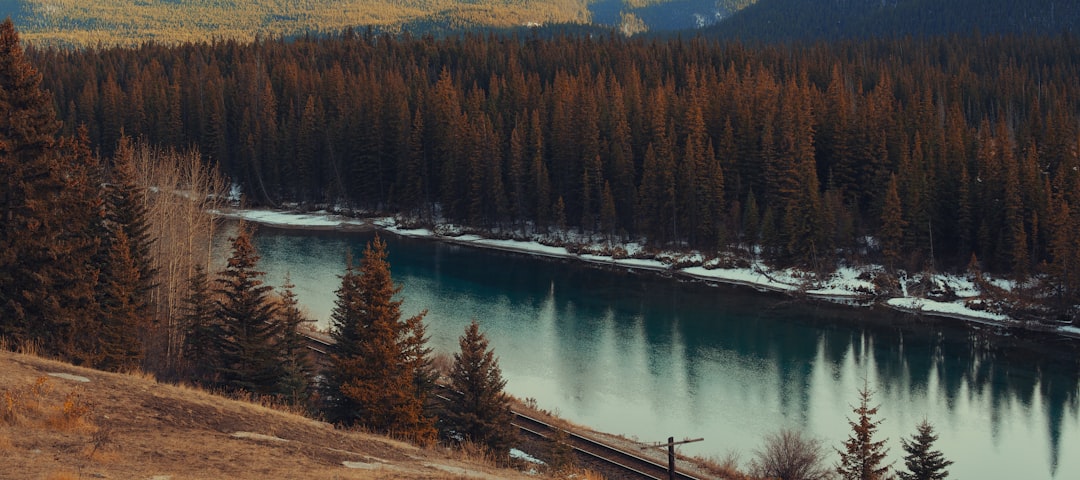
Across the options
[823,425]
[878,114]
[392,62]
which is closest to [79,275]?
[823,425]

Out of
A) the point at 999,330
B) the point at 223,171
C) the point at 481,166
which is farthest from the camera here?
the point at 223,171

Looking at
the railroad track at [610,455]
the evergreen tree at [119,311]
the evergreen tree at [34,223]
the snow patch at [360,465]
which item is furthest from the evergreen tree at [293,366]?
the snow patch at [360,465]

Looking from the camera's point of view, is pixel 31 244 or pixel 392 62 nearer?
pixel 31 244

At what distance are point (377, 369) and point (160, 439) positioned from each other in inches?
459

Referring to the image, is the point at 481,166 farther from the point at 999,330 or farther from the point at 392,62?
the point at 392,62

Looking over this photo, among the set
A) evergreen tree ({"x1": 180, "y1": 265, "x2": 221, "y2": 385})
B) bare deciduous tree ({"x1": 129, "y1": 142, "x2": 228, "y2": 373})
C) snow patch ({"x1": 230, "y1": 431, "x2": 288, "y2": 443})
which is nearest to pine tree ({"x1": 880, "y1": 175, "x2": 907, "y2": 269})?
bare deciduous tree ({"x1": 129, "y1": 142, "x2": 228, "y2": 373})

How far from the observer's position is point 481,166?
297 ft

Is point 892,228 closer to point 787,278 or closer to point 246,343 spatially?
point 787,278

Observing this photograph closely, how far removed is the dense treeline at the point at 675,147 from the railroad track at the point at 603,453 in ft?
130

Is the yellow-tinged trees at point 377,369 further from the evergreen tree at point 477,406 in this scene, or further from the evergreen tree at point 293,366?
the evergreen tree at point 477,406

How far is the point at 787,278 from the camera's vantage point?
68.6m

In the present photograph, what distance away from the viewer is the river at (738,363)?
37.8m

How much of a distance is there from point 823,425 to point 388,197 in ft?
230

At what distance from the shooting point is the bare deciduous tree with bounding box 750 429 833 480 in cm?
3092
